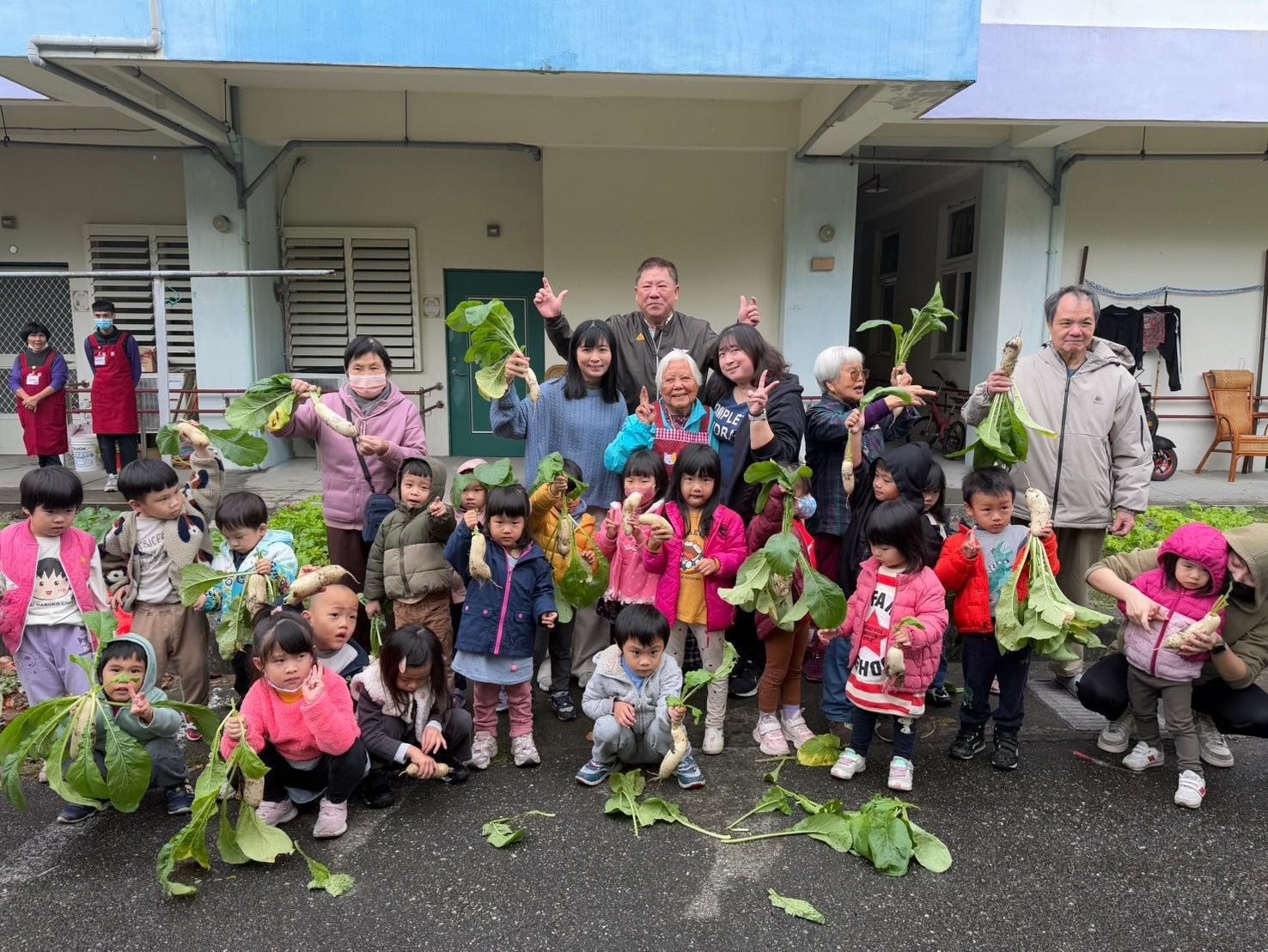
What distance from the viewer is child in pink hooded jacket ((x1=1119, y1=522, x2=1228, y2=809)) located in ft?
11.0

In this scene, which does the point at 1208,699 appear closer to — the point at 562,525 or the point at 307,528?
the point at 562,525

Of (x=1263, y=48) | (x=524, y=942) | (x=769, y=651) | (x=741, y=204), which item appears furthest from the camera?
(x=741, y=204)

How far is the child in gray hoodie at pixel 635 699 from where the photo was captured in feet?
11.1

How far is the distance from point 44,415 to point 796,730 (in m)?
7.93

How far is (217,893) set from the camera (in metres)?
2.78

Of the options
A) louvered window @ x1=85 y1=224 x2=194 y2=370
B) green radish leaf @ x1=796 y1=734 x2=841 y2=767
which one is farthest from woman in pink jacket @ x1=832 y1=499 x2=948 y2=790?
louvered window @ x1=85 y1=224 x2=194 y2=370

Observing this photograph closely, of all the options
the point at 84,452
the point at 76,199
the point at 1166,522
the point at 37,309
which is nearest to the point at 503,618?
the point at 1166,522

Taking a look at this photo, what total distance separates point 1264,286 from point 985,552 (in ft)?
28.6

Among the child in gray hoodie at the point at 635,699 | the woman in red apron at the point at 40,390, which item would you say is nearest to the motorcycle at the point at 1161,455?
the child in gray hoodie at the point at 635,699

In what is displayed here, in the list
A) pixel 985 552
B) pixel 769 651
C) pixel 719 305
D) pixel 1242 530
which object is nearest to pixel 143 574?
pixel 769 651

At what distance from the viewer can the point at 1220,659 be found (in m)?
3.38

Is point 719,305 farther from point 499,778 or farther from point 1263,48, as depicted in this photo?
point 499,778

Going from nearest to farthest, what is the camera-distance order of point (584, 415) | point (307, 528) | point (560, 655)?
1. point (584, 415)
2. point (560, 655)
3. point (307, 528)

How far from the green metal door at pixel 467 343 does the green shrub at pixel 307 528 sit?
386cm
